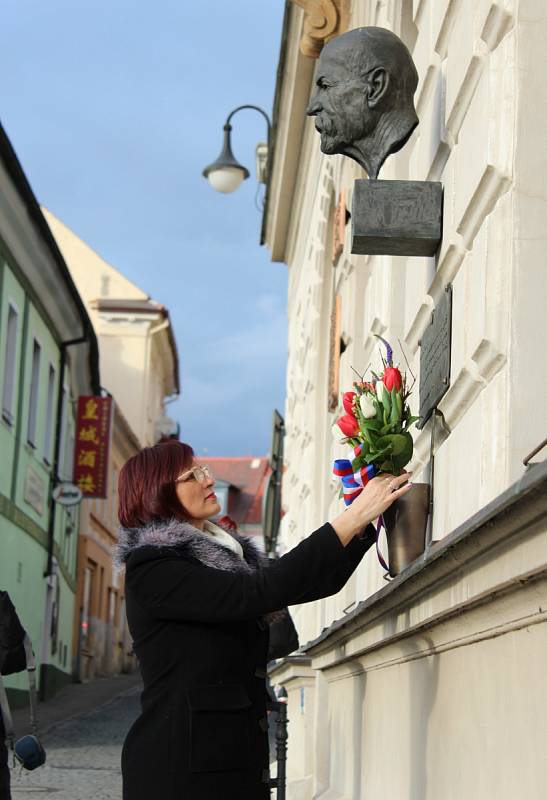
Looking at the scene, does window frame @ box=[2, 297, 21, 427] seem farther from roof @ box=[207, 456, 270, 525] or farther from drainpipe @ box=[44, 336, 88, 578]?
roof @ box=[207, 456, 270, 525]

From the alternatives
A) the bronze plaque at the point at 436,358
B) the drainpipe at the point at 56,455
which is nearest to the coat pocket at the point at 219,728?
the bronze plaque at the point at 436,358

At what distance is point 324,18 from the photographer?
968 centimetres

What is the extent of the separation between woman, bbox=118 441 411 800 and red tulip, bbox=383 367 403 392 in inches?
29.1

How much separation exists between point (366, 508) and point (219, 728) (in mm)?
658

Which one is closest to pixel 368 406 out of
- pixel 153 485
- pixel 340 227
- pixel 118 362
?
pixel 153 485

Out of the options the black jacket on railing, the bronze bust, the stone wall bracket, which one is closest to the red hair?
the stone wall bracket

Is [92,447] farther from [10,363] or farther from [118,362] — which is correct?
[118,362]

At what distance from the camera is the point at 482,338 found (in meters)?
4.00

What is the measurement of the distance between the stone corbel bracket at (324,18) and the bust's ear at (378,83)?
444cm

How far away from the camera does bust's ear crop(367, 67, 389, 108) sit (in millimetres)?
5230

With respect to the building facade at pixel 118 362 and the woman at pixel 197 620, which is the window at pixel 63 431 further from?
the woman at pixel 197 620

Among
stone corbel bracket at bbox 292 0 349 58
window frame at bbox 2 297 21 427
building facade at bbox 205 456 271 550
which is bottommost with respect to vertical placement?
stone corbel bracket at bbox 292 0 349 58

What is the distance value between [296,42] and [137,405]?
117 feet

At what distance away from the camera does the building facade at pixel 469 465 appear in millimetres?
3055
